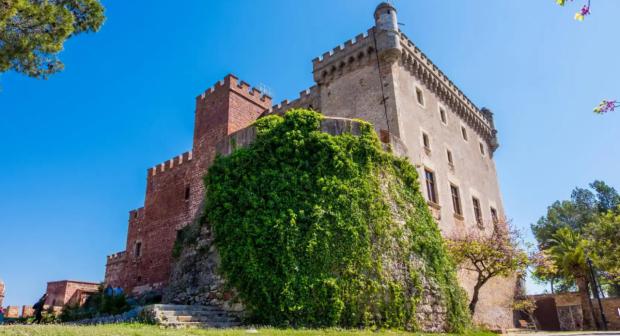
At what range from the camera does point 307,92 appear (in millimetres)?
22875

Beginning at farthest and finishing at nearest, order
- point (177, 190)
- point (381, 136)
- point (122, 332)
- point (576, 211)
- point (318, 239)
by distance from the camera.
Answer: point (576, 211), point (177, 190), point (381, 136), point (318, 239), point (122, 332)

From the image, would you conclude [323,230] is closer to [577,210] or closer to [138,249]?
[138,249]

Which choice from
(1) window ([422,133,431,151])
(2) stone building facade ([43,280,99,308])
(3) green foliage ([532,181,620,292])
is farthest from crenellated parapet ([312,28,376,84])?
(3) green foliage ([532,181,620,292])

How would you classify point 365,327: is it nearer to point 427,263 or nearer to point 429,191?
point 427,263

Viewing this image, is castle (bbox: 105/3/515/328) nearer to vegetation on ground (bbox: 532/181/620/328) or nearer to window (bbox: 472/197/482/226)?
window (bbox: 472/197/482/226)

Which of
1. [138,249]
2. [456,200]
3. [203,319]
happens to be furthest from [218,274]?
[138,249]

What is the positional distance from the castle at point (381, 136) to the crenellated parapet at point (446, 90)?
0.06 meters

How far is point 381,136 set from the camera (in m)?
14.4

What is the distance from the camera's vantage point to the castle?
19219 millimetres

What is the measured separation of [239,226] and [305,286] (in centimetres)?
274

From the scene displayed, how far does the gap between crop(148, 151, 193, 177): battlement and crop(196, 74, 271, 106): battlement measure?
3478mm

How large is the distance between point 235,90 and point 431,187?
1237 centimetres

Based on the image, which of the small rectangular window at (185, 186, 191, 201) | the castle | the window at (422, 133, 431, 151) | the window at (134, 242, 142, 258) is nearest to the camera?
the castle

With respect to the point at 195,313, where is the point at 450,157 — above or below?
above
